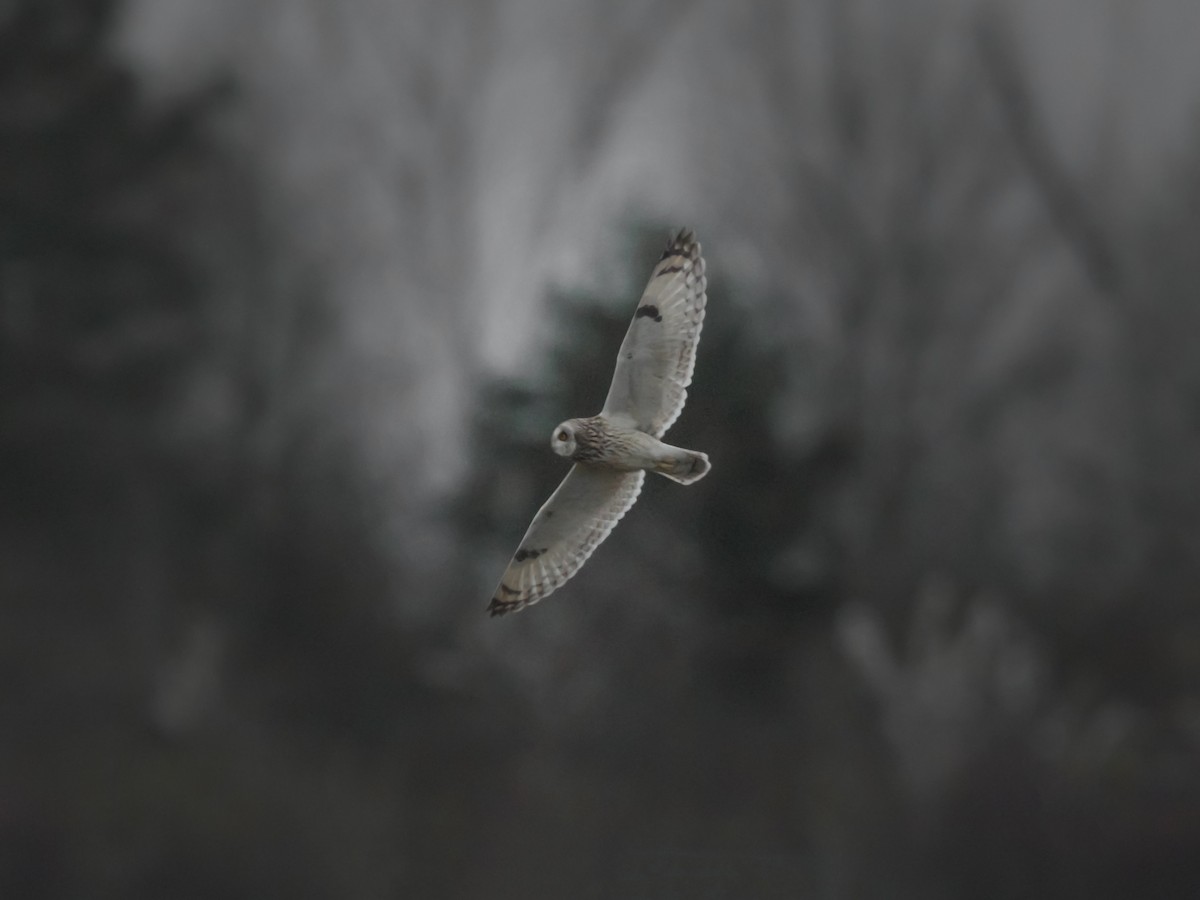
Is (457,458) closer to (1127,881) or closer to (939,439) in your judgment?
(939,439)

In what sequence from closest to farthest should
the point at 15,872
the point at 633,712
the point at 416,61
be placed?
1. the point at 15,872
2. the point at 633,712
3. the point at 416,61

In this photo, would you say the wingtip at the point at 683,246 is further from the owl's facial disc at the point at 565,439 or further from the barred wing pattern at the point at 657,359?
the owl's facial disc at the point at 565,439

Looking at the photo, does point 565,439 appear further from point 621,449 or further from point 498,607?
point 498,607

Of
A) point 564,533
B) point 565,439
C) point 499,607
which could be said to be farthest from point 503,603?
point 565,439

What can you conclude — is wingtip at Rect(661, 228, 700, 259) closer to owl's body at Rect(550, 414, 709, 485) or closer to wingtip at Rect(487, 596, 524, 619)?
owl's body at Rect(550, 414, 709, 485)

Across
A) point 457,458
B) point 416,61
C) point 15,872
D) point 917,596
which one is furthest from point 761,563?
point 15,872

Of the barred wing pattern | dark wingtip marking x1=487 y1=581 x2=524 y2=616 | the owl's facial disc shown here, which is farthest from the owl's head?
dark wingtip marking x1=487 y1=581 x2=524 y2=616
